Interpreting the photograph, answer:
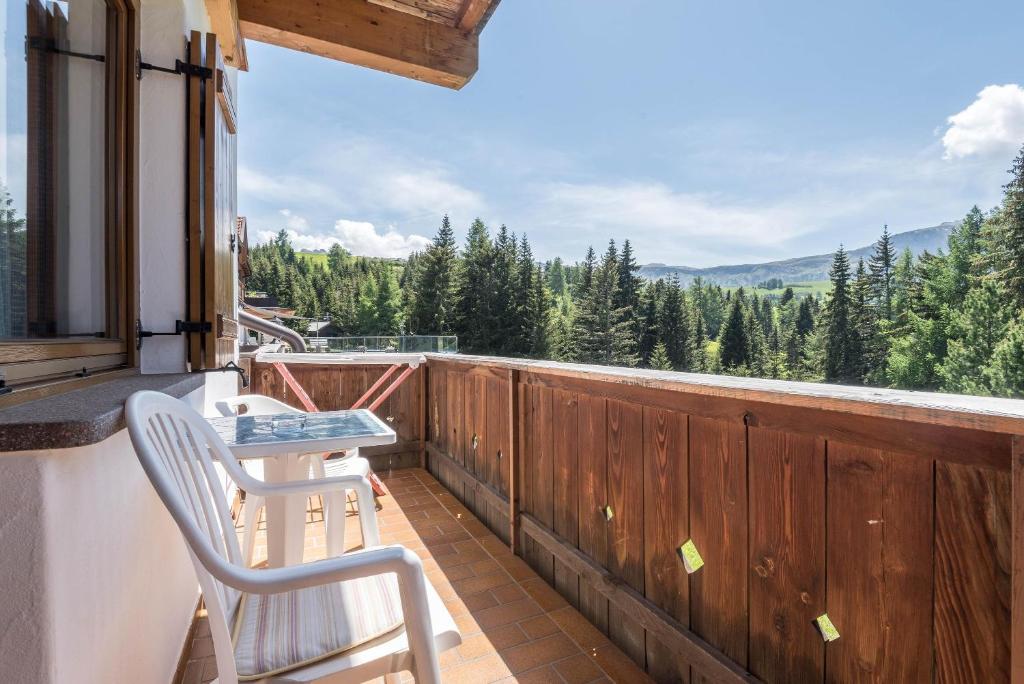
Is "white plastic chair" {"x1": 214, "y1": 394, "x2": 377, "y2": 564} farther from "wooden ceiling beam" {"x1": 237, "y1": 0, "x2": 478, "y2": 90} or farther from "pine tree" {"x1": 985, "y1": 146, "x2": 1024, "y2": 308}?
"pine tree" {"x1": 985, "y1": 146, "x2": 1024, "y2": 308}

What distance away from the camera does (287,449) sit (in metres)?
1.53

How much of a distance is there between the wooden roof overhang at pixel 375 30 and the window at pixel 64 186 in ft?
2.89

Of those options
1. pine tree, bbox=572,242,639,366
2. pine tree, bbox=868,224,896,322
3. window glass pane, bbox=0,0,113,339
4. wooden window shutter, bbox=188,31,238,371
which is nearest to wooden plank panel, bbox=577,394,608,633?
wooden window shutter, bbox=188,31,238,371

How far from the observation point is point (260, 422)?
1950mm

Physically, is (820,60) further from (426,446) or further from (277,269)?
(426,446)

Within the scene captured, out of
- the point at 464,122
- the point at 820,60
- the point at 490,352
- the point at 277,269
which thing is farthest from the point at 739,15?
the point at 277,269

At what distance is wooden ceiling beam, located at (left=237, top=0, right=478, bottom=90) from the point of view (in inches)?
91.6

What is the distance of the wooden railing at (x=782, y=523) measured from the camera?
83 cm

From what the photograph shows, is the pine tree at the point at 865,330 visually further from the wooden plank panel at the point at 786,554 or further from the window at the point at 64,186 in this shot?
the window at the point at 64,186

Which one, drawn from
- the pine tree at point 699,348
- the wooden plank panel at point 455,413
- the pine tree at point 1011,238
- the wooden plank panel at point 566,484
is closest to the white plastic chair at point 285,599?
the wooden plank panel at point 566,484

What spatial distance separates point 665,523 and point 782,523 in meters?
0.43

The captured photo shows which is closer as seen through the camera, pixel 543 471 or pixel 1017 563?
pixel 1017 563

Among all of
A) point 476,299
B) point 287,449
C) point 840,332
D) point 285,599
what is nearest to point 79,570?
point 285,599

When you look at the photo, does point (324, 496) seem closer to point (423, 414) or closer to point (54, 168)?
point (54, 168)
